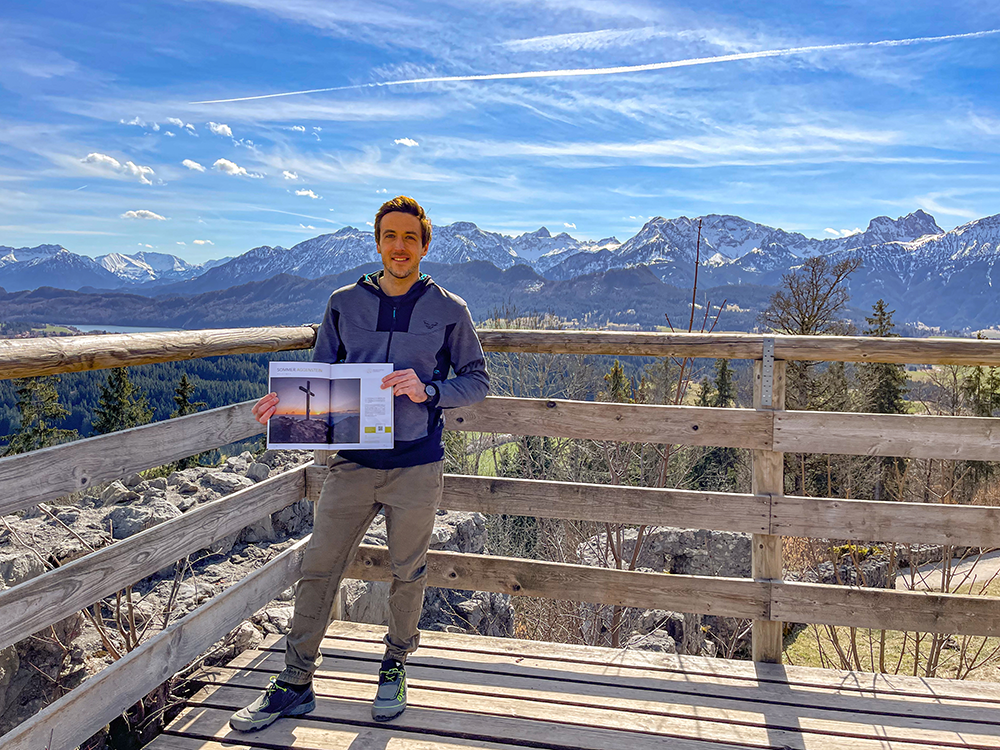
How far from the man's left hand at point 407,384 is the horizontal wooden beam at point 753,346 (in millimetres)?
903

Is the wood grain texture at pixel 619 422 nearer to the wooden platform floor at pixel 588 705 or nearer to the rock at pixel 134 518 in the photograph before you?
the wooden platform floor at pixel 588 705

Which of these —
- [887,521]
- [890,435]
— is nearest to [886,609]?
[887,521]

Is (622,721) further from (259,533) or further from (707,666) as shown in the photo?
(259,533)

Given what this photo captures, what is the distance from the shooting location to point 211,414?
8.65 ft

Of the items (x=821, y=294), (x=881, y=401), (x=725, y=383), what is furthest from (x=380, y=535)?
(x=725, y=383)

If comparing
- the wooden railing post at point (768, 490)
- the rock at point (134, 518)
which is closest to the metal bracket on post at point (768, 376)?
the wooden railing post at point (768, 490)

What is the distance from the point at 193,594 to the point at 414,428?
9.92 feet

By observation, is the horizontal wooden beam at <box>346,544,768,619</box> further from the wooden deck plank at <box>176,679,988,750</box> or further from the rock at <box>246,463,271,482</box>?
the rock at <box>246,463,271,482</box>

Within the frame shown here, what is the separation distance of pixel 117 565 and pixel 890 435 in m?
3.03

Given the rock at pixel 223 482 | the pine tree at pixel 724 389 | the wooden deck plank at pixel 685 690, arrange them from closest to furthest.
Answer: the wooden deck plank at pixel 685 690
the rock at pixel 223 482
the pine tree at pixel 724 389

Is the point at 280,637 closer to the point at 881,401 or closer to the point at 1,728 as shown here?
the point at 1,728

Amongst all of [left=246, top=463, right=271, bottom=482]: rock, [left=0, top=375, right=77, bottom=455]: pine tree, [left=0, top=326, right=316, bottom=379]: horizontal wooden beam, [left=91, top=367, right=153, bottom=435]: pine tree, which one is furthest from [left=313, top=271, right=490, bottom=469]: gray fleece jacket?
[left=91, top=367, right=153, bottom=435]: pine tree

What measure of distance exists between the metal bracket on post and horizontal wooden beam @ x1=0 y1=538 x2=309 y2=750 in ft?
7.77

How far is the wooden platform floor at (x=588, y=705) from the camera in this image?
97.0 inches
